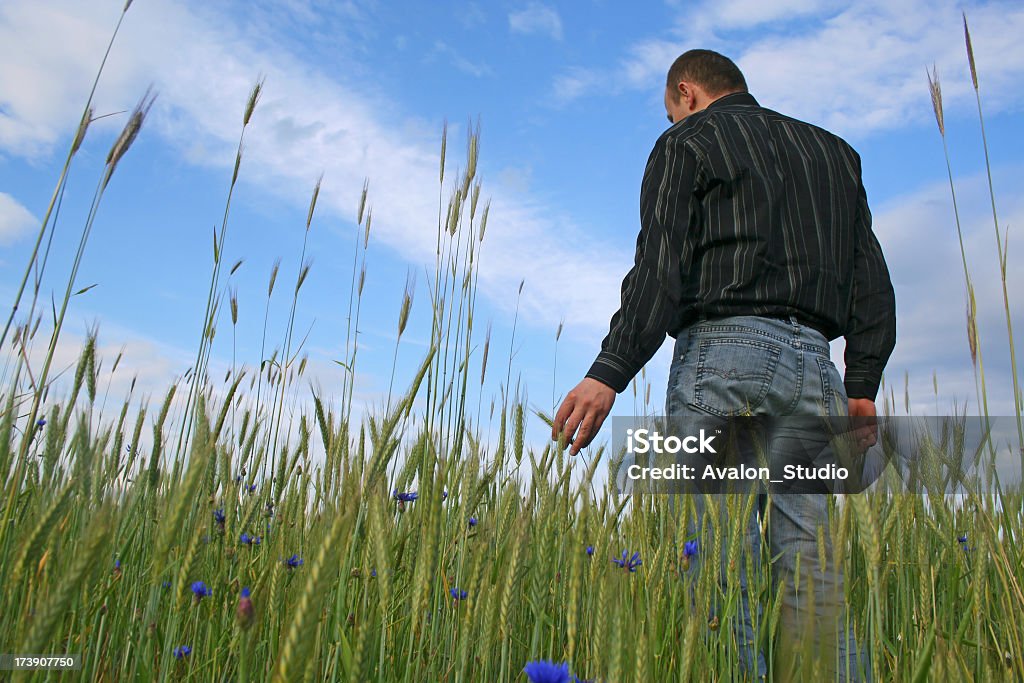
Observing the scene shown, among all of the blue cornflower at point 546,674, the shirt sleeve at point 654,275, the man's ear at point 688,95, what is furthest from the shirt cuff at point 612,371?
the man's ear at point 688,95

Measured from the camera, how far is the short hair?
98.7 inches

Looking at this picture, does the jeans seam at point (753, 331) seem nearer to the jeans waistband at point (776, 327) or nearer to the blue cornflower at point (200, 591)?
the jeans waistband at point (776, 327)

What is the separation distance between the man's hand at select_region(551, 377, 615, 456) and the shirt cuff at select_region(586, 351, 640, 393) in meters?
0.02

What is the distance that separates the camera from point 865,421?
7.53 ft

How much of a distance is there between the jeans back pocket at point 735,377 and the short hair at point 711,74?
107cm

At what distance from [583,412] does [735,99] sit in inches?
51.5

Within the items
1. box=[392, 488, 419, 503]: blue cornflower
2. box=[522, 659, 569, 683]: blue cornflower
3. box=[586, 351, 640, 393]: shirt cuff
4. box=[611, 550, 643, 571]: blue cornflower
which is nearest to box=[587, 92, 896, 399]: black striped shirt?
box=[586, 351, 640, 393]: shirt cuff

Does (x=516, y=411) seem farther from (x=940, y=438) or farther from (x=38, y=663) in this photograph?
(x=38, y=663)

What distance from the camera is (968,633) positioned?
2.08 m

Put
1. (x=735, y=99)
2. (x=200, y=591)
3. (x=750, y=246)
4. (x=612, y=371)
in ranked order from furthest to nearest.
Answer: (x=735, y=99), (x=750, y=246), (x=612, y=371), (x=200, y=591)

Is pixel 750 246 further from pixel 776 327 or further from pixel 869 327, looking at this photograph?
pixel 869 327

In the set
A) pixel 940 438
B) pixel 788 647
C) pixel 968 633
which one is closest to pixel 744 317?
pixel 940 438

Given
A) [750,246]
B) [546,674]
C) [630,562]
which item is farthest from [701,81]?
[546,674]

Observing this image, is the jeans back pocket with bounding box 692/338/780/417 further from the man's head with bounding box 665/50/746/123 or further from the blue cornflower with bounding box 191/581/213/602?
the blue cornflower with bounding box 191/581/213/602
